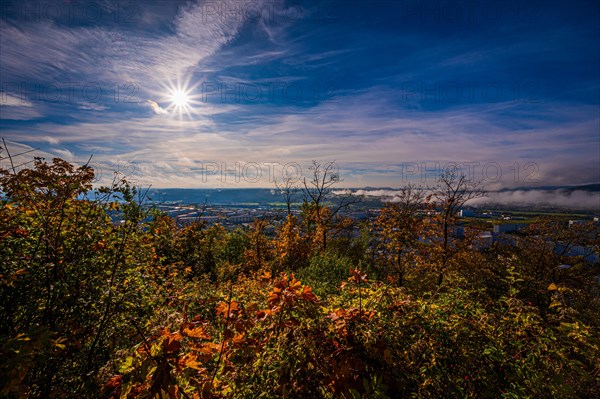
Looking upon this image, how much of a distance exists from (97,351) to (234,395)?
2191mm

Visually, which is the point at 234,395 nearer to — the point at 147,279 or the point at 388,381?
the point at 388,381

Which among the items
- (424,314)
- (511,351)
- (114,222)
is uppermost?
(114,222)

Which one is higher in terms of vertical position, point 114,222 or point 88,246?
point 114,222

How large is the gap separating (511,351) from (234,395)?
310cm

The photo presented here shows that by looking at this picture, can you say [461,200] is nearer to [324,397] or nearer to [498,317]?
[498,317]

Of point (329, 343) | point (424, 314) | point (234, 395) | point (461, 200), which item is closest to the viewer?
point (234, 395)

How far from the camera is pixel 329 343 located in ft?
9.29

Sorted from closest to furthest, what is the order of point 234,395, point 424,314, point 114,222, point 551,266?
point 234,395 < point 424,314 < point 114,222 < point 551,266

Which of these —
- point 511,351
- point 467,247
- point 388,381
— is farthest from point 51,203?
point 467,247

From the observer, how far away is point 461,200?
1842 centimetres

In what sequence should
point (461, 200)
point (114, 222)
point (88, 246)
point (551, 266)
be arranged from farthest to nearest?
point (461, 200), point (551, 266), point (114, 222), point (88, 246)

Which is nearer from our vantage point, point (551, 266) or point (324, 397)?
point (324, 397)

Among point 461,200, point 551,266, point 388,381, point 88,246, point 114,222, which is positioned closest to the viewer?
point 388,381

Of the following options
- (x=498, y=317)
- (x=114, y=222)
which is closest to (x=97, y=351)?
(x=114, y=222)
